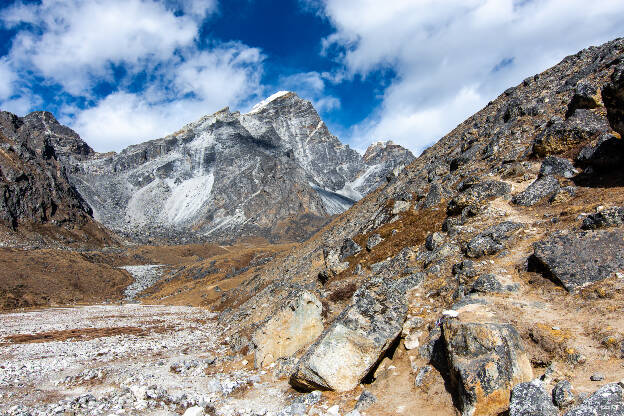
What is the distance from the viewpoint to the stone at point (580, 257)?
10.3m

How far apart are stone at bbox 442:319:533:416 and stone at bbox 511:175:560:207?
10210 millimetres

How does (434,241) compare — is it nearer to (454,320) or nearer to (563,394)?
(454,320)

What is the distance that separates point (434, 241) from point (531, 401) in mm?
10883

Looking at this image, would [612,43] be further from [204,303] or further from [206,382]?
[204,303]

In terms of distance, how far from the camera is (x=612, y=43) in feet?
99.1

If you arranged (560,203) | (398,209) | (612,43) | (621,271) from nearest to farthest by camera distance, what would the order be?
(621,271) < (560,203) < (398,209) < (612,43)

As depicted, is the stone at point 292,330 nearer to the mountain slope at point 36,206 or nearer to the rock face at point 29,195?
the mountain slope at point 36,206

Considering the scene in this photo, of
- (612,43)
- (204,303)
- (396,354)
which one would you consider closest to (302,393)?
(396,354)

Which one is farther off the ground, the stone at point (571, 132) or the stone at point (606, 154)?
the stone at point (571, 132)

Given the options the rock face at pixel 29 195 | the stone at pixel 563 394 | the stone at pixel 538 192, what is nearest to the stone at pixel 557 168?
the stone at pixel 538 192

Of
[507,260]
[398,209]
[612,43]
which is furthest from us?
[612,43]

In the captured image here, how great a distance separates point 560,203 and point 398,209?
12.1 metres

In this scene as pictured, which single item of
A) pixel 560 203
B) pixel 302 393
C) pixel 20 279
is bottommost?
pixel 302 393

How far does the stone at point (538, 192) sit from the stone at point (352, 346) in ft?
30.5
